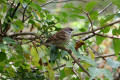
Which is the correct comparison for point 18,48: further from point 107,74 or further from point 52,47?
point 107,74

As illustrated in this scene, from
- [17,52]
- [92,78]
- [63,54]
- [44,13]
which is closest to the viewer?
[92,78]

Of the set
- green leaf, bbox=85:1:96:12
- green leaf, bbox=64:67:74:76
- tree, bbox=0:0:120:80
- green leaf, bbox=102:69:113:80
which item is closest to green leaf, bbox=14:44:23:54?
tree, bbox=0:0:120:80

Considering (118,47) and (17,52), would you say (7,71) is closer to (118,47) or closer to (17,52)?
(17,52)

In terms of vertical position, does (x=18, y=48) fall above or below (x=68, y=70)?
above

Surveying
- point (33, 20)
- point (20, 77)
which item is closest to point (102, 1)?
point (33, 20)

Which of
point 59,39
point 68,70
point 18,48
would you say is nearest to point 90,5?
point 59,39

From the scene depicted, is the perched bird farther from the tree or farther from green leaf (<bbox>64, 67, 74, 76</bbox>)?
green leaf (<bbox>64, 67, 74, 76</bbox>)

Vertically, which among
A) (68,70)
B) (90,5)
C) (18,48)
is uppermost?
(90,5)

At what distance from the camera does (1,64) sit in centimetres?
164

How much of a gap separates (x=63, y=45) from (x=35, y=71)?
1.71 feet

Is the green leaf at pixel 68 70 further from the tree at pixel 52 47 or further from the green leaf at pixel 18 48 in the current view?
the green leaf at pixel 18 48

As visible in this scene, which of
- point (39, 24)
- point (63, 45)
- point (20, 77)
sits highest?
point (39, 24)

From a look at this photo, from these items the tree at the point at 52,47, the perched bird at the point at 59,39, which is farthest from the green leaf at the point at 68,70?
the perched bird at the point at 59,39

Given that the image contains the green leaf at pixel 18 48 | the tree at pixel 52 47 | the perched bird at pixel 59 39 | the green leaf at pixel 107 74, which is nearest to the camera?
the green leaf at pixel 107 74
